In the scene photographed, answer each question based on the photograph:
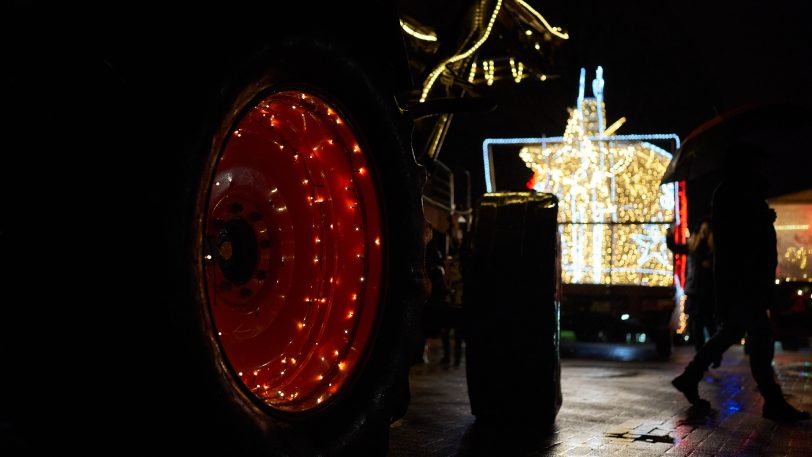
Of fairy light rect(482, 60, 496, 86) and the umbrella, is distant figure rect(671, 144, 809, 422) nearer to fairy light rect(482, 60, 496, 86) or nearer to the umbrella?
the umbrella

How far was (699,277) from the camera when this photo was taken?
41.3 ft

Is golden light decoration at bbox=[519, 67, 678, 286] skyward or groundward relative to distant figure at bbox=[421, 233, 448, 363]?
skyward

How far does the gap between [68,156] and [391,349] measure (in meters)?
1.46

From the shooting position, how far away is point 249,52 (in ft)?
7.10

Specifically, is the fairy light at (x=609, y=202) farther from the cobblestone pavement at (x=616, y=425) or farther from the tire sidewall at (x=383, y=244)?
the tire sidewall at (x=383, y=244)

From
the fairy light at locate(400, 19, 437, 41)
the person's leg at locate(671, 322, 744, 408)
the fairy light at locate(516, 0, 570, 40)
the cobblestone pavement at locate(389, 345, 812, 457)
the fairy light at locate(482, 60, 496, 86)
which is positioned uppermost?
the fairy light at locate(516, 0, 570, 40)

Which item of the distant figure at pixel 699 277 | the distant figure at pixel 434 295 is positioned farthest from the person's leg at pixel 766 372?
the distant figure at pixel 699 277

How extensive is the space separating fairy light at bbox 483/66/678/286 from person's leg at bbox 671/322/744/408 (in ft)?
26.4

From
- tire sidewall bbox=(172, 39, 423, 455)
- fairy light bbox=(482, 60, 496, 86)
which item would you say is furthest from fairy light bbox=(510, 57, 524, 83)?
tire sidewall bbox=(172, 39, 423, 455)

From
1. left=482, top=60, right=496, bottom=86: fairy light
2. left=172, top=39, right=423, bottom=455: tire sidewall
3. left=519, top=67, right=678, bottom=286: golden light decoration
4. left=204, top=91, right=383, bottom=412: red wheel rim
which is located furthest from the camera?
left=519, top=67, right=678, bottom=286: golden light decoration

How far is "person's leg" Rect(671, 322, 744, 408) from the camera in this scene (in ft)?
23.4

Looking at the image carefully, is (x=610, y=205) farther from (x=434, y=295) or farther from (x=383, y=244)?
(x=383, y=244)

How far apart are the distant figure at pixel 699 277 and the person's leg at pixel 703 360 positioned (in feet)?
16.2

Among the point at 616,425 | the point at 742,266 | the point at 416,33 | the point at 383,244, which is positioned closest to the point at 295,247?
the point at 383,244
